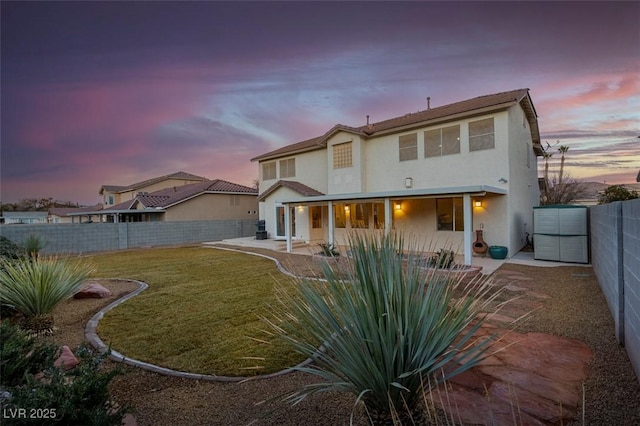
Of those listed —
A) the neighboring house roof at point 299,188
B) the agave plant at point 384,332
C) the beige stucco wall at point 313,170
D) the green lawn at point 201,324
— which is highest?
the beige stucco wall at point 313,170

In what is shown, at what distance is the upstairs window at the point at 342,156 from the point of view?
1814 cm

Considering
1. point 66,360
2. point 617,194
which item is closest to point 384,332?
point 66,360

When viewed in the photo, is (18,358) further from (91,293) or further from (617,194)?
(617,194)

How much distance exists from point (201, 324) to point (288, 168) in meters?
18.0

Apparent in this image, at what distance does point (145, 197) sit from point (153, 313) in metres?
25.1

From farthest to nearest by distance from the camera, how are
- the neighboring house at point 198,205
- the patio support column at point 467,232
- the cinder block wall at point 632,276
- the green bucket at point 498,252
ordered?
the neighboring house at point 198,205 → the green bucket at point 498,252 → the patio support column at point 467,232 → the cinder block wall at point 632,276

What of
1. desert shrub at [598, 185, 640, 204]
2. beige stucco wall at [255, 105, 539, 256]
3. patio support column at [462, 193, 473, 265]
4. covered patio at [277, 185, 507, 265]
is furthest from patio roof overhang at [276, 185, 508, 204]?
desert shrub at [598, 185, 640, 204]

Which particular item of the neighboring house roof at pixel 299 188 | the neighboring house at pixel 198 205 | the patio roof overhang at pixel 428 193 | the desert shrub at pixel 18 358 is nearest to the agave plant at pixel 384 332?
the desert shrub at pixel 18 358

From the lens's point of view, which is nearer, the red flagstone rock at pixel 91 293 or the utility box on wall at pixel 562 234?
the red flagstone rock at pixel 91 293

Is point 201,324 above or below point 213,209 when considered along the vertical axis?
below

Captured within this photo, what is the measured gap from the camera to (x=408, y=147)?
52.1 feet

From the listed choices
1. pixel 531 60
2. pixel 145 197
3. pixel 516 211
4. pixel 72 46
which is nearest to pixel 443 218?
pixel 516 211

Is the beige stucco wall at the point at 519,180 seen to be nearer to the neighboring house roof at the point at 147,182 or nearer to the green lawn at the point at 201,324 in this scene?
the green lawn at the point at 201,324

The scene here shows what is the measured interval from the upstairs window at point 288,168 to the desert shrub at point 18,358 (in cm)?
1975
